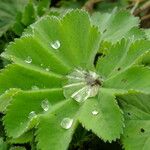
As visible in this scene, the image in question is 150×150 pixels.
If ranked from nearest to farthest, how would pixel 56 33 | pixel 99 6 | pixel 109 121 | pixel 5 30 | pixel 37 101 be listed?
pixel 109 121 → pixel 37 101 → pixel 56 33 → pixel 5 30 → pixel 99 6

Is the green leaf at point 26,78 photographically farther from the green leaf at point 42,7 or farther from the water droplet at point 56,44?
the green leaf at point 42,7

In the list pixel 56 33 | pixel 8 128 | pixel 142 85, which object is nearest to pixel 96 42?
pixel 56 33

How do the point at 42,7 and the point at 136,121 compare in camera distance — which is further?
the point at 42,7

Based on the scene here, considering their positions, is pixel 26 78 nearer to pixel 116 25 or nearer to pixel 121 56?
pixel 121 56

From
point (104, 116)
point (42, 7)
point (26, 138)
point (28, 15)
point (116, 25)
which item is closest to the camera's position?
point (104, 116)

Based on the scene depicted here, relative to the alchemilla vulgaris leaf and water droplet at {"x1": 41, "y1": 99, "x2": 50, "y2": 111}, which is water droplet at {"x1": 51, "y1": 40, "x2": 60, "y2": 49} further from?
water droplet at {"x1": 41, "y1": 99, "x2": 50, "y2": 111}

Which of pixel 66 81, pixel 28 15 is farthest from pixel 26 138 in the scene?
pixel 28 15

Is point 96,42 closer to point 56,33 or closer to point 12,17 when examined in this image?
point 56,33
